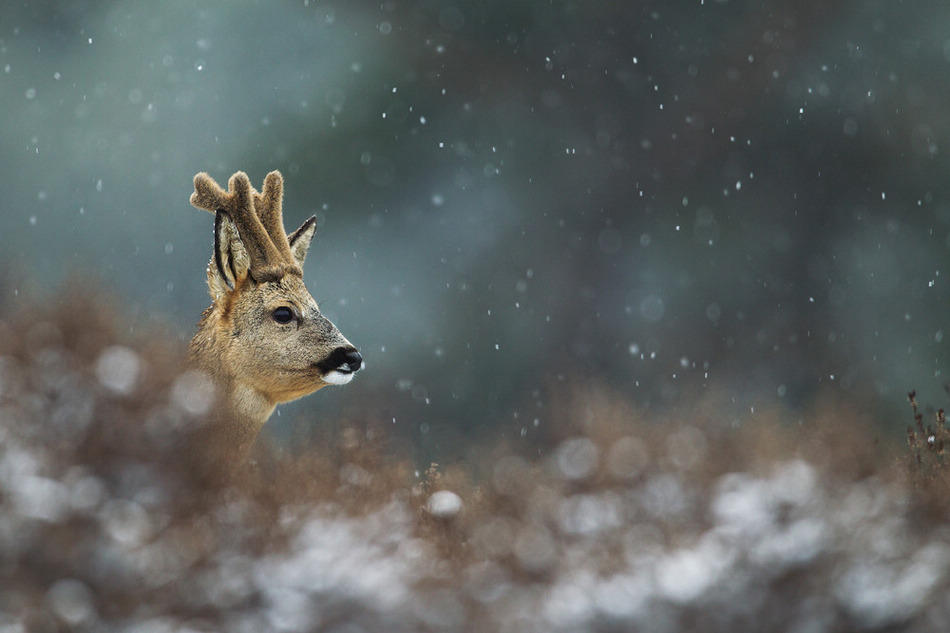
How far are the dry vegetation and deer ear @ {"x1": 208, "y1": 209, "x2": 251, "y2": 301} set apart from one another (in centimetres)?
38

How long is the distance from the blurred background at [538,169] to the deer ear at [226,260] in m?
7.68

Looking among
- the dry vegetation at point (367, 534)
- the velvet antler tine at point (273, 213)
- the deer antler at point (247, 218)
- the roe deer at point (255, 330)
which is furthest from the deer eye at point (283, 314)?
the dry vegetation at point (367, 534)

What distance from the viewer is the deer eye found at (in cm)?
449

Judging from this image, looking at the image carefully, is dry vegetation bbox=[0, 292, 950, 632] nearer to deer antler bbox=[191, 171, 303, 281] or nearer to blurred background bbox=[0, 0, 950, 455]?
deer antler bbox=[191, 171, 303, 281]

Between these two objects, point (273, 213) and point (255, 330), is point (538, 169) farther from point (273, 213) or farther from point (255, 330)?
point (255, 330)

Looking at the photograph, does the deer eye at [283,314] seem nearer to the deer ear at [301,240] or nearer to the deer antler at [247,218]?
the deer antler at [247,218]

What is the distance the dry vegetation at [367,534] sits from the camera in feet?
10.2

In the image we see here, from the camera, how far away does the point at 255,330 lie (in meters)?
4.48

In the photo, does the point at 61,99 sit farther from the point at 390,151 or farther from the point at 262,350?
the point at 262,350

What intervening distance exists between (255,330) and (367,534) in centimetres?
125

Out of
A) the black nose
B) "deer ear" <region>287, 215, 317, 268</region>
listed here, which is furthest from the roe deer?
"deer ear" <region>287, 215, 317, 268</region>

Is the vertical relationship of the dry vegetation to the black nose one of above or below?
below

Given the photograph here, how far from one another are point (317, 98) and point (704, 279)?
5.79 meters

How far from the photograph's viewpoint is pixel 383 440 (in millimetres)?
4883
